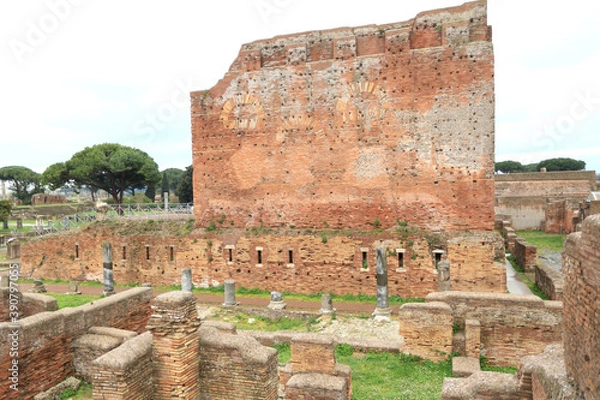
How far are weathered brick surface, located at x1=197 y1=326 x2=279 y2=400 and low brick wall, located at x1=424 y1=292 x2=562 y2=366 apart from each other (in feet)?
14.3

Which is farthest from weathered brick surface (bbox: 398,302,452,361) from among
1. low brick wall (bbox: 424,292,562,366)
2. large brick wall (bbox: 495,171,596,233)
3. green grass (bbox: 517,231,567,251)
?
large brick wall (bbox: 495,171,596,233)

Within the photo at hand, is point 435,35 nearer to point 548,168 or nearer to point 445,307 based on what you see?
point 445,307

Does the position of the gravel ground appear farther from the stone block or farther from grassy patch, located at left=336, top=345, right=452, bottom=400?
grassy patch, located at left=336, top=345, right=452, bottom=400

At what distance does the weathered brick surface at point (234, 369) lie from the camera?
19.2 feet

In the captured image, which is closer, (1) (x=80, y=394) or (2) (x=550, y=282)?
(1) (x=80, y=394)

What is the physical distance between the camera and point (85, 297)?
16.5m

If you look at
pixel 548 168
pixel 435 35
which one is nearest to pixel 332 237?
pixel 435 35

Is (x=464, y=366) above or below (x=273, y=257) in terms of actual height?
below

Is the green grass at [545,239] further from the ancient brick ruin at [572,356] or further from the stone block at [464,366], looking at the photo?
the ancient brick ruin at [572,356]

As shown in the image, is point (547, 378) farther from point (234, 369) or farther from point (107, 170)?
point (107, 170)

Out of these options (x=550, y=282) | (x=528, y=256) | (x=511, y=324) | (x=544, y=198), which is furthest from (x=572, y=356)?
(x=544, y=198)

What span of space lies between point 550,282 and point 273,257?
10.3 metres

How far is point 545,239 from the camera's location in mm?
28859

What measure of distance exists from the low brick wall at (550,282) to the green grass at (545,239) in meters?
11.3
